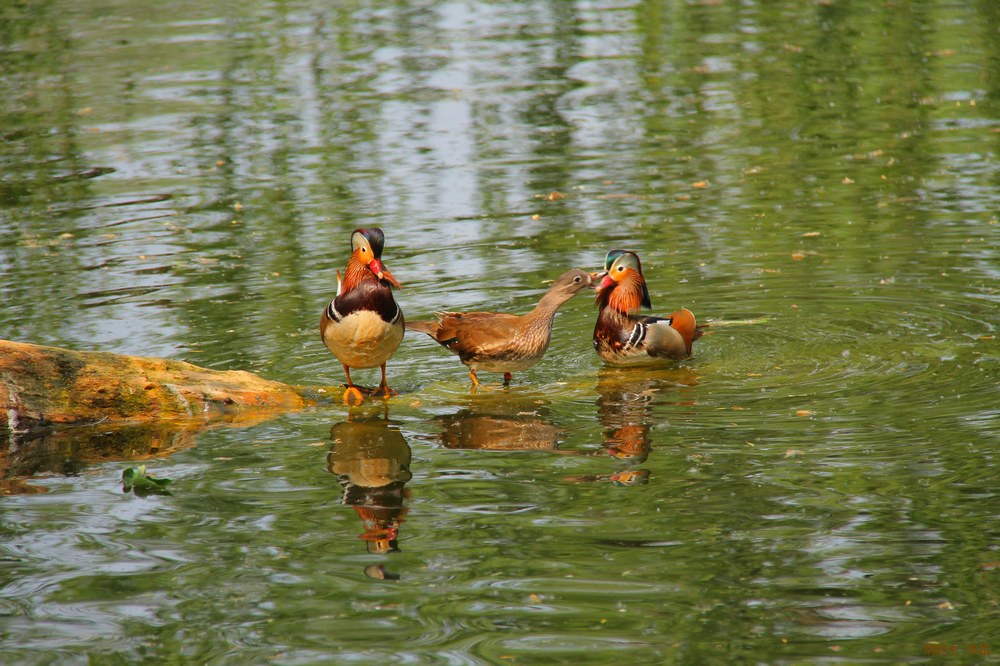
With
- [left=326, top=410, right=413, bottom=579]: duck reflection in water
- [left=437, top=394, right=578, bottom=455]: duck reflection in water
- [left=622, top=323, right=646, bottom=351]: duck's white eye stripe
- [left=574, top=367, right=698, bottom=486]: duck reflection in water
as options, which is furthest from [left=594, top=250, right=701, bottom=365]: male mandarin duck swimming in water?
[left=326, top=410, right=413, bottom=579]: duck reflection in water

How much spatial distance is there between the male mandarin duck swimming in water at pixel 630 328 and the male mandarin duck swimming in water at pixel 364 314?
1834 mm

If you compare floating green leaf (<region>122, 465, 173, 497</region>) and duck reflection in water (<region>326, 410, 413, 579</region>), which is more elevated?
floating green leaf (<region>122, 465, 173, 497</region>)

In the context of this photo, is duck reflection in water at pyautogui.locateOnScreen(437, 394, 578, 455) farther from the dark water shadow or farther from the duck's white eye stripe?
the dark water shadow

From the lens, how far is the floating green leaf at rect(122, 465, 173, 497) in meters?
7.34

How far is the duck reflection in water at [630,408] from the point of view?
24.5 ft

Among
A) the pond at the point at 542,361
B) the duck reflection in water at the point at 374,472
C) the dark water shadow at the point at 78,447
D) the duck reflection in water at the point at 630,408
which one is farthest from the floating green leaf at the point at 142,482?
the duck reflection in water at the point at 630,408

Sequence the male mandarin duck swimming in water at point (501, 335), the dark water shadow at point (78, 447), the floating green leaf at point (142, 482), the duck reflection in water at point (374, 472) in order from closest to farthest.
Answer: the duck reflection in water at point (374, 472) < the floating green leaf at point (142, 482) < the dark water shadow at point (78, 447) < the male mandarin duck swimming in water at point (501, 335)

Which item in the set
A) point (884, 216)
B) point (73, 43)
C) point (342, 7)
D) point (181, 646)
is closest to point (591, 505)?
point (181, 646)

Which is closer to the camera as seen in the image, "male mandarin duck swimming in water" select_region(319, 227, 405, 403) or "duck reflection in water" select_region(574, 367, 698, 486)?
"duck reflection in water" select_region(574, 367, 698, 486)

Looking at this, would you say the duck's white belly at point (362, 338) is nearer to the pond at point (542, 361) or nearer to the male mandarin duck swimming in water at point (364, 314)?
the male mandarin duck swimming in water at point (364, 314)

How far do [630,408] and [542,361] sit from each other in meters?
1.73

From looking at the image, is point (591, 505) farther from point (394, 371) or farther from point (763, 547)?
point (394, 371)

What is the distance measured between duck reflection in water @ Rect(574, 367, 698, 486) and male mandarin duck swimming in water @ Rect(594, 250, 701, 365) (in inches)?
5.9

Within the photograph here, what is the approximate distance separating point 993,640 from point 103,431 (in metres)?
5.70
